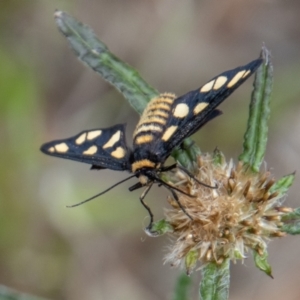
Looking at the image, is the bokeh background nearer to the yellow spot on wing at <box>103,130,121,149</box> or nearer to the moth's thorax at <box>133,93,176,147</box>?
the yellow spot on wing at <box>103,130,121,149</box>

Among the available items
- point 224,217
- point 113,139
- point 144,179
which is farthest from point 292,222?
point 113,139

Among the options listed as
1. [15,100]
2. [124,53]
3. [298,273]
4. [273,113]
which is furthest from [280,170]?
[15,100]

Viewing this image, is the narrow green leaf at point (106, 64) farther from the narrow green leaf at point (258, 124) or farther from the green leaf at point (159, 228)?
the green leaf at point (159, 228)

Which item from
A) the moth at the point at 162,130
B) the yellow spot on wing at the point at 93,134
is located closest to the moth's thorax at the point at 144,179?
the moth at the point at 162,130

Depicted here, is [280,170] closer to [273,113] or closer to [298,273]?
[273,113]

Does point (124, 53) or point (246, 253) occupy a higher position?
point (124, 53)

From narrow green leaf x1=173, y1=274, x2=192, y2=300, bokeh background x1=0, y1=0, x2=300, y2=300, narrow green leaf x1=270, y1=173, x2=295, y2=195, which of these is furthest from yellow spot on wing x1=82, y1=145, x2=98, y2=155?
bokeh background x1=0, y1=0, x2=300, y2=300

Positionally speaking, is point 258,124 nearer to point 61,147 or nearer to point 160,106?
point 160,106
